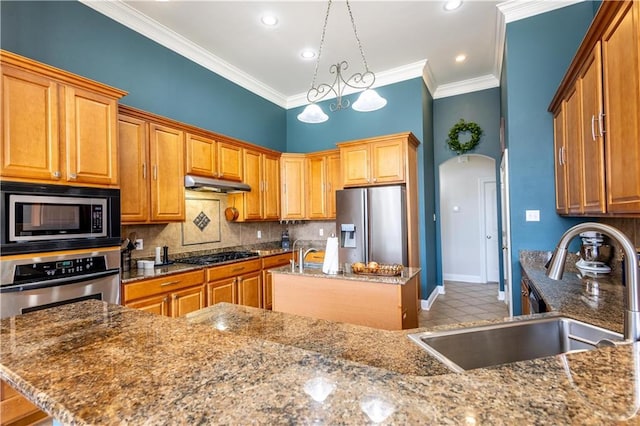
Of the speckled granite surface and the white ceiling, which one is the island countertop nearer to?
the speckled granite surface

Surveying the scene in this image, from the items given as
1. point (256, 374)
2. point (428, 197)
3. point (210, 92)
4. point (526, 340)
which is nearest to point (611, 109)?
point (526, 340)

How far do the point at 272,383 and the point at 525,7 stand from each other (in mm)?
3985

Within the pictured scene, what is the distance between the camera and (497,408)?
47cm

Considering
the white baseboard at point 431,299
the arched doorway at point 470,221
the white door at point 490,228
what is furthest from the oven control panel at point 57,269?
the white door at point 490,228

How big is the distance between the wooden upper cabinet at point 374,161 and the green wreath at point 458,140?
148 centimetres

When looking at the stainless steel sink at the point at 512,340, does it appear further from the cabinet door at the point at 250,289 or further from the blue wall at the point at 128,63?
the blue wall at the point at 128,63

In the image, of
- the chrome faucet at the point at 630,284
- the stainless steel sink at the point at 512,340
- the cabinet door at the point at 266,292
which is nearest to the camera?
the chrome faucet at the point at 630,284

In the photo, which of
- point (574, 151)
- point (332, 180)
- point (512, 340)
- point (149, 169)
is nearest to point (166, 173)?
point (149, 169)

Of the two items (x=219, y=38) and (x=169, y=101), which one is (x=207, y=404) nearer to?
(x=169, y=101)

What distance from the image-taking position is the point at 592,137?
1.78 meters

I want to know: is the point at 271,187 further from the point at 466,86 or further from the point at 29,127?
the point at 466,86

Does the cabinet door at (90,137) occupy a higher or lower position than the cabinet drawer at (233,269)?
higher

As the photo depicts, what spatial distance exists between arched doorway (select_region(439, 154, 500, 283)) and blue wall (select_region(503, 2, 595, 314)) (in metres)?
2.88

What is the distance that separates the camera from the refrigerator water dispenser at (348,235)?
3.89 meters
